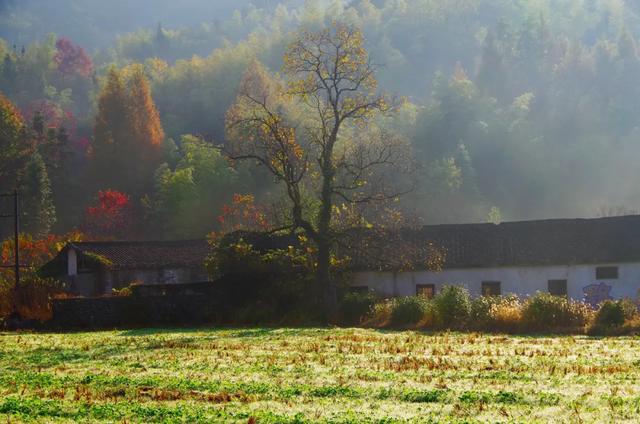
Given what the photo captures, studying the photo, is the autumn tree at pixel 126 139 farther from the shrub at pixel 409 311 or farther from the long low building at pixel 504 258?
the shrub at pixel 409 311

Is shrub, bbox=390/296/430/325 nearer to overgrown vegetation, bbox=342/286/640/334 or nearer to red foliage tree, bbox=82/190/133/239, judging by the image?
overgrown vegetation, bbox=342/286/640/334

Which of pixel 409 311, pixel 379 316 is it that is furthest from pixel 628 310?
pixel 379 316

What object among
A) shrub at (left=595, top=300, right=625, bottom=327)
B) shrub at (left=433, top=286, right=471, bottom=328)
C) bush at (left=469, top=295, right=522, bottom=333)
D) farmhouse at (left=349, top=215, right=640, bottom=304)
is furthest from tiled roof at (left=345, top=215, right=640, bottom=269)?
shrub at (left=595, top=300, right=625, bottom=327)

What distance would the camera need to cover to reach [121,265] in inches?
2397

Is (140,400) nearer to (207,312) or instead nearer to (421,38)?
(207,312)

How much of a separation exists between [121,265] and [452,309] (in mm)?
31215

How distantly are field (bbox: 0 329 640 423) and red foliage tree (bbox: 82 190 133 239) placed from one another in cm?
6640

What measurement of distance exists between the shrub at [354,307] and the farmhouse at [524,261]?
4108mm

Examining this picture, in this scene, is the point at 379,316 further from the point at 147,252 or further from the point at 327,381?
the point at 147,252

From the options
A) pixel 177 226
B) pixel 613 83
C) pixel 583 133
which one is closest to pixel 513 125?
pixel 583 133

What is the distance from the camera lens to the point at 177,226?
9125 centimetres

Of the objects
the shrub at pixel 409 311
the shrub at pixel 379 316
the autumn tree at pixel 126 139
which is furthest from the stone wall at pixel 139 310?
the autumn tree at pixel 126 139

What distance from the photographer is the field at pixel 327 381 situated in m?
12.8

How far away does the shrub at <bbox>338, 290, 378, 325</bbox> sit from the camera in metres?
40.1
